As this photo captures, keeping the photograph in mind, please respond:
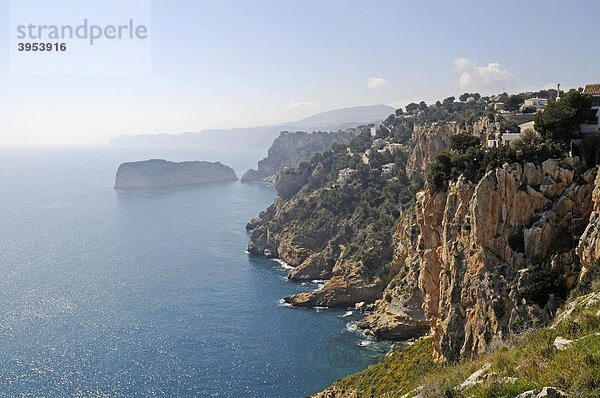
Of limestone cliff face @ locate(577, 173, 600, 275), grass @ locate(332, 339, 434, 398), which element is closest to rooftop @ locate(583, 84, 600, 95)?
limestone cliff face @ locate(577, 173, 600, 275)

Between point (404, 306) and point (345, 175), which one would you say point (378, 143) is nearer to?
point (345, 175)

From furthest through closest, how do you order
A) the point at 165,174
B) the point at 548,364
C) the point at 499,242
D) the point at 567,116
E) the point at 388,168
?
the point at 165,174
the point at 388,168
the point at 567,116
the point at 499,242
the point at 548,364

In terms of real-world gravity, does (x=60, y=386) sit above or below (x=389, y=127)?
below

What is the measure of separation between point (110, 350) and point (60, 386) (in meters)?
5.33

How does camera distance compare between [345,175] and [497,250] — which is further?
[345,175]

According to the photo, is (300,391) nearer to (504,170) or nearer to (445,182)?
(445,182)

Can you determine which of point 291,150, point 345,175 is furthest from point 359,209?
point 291,150

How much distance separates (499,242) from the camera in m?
21.3

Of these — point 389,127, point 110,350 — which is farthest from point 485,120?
point 389,127

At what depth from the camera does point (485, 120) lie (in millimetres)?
37156

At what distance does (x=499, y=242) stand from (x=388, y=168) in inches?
1767

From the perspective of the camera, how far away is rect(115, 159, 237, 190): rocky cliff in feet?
446

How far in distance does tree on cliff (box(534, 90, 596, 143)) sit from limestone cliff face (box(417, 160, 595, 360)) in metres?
2.66

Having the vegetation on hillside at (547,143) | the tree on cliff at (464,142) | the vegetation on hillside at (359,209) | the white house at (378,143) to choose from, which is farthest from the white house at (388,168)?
the vegetation on hillside at (547,143)
